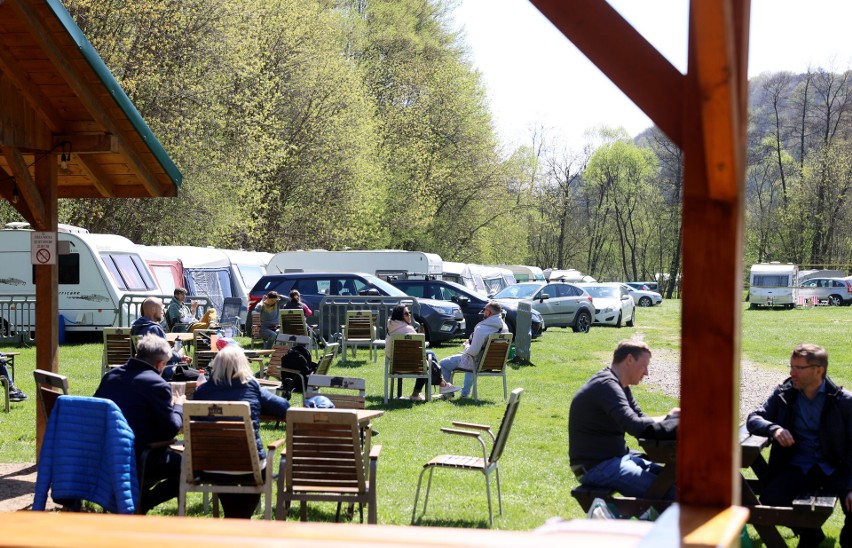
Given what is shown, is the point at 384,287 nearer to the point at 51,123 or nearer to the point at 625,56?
the point at 51,123

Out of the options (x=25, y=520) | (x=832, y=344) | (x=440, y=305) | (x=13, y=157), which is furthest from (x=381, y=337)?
(x=25, y=520)

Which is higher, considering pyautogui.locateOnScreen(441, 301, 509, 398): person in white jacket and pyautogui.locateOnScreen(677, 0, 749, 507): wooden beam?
pyautogui.locateOnScreen(677, 0, 749, 507): wooden beam

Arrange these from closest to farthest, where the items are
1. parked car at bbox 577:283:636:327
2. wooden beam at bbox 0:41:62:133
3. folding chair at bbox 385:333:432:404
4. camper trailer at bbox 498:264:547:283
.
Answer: wooden beam at bbox 0:41:62:133 < folding chair at bbox 385:333:432:404 < parked car at bbox 577:283:636:327 < camper trailer at bbox 498:264:547:283

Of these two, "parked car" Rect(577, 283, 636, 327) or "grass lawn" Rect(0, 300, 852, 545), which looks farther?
"parked car" Rect(577, 283, 636, 327)

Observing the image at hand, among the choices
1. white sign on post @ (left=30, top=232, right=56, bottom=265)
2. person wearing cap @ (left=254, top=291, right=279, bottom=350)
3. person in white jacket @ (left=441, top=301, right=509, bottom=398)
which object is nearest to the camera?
white sign on post @ (left=30, top=232, right=56, bottom=265)

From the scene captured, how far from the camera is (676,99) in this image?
2.97 metres

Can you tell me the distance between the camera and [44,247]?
8.57 meters

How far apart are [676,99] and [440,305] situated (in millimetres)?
19584

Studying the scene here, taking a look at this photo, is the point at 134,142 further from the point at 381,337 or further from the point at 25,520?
the point at 381,337

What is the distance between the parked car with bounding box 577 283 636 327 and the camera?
34.1 metres

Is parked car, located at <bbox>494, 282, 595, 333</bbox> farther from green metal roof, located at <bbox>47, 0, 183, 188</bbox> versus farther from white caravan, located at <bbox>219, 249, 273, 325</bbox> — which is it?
green metal roof, located at <bbox>47, 0, 183, 188</bbox>

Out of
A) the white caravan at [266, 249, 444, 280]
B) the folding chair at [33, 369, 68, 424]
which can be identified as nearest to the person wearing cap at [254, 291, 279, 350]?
the white caravan at [266, 249, 444, 280]

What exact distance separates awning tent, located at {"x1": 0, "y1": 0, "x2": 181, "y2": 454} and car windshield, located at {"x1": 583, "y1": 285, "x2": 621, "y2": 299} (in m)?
26.2

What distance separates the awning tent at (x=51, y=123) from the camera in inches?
321
